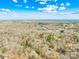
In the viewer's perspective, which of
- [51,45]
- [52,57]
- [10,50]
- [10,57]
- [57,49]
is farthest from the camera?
[51,45]

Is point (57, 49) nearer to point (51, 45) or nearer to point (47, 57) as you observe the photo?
point (51, 45)

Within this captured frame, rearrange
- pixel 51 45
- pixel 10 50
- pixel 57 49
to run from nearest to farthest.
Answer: pixel 10 50
pixel 57 49
pixel 51 45

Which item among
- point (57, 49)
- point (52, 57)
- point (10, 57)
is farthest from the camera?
point (57, 49)

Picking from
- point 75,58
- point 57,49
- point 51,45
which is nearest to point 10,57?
point 75,58

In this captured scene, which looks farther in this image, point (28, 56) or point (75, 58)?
point (75, 58)

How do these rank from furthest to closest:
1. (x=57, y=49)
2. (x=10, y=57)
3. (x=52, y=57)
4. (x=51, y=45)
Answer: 1. (x=51, y=45)
2. (x=57, y=49)
3. (x=52, y=57)
4. (x=10, y=57)

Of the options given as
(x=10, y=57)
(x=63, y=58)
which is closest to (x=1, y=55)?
(x=10, y=57)

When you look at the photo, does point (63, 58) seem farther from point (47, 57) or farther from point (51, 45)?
point (51, 45)

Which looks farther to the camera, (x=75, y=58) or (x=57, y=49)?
(x=57, y=49)
